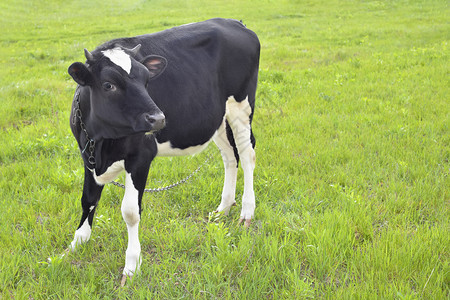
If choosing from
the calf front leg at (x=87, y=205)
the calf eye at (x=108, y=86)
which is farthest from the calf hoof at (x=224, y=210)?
the calf eye at (x=108, y=86)

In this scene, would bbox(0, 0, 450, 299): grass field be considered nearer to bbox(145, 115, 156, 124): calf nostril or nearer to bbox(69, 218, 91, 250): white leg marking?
bbox(69, 218, 91, 250): white leg marking

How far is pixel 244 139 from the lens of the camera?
4.49 m

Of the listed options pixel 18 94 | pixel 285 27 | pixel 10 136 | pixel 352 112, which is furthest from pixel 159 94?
pixel 285 27

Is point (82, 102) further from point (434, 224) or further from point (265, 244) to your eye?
point (434, 224)

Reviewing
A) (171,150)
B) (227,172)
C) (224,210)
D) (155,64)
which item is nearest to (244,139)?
(227,172)

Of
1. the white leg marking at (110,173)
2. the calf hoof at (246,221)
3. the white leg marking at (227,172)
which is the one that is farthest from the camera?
the white leg marking at (227,172)

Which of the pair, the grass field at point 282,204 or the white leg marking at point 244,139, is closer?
the grass field at point 282,204

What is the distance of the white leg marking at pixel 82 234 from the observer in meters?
3.74

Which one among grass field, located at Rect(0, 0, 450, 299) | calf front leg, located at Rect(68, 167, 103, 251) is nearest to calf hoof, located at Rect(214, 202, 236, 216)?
grass field, located at Rect(0, 0, 450, 299)

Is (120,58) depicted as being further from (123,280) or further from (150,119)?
(123,280)

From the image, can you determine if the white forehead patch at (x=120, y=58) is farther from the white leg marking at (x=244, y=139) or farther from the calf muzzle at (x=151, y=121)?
the white leg marking at (x=244, y=139)

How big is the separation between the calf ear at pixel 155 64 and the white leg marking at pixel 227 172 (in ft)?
4.45

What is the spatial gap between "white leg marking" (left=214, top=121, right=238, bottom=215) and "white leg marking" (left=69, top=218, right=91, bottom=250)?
4.61ft

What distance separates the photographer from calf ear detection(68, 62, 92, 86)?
272cm
